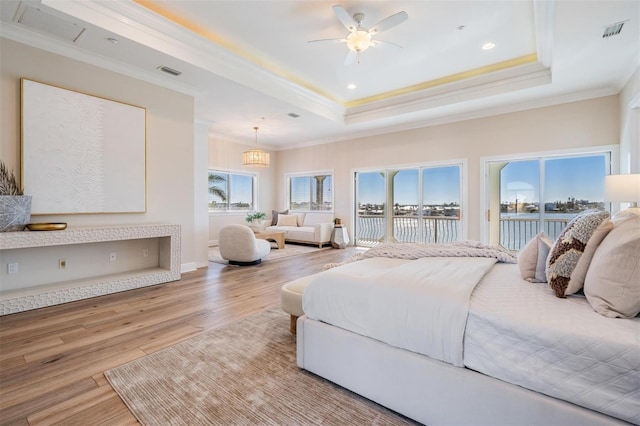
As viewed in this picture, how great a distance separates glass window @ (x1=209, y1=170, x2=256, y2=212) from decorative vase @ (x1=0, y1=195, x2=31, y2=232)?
4.76m

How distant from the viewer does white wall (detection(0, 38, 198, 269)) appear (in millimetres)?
3127

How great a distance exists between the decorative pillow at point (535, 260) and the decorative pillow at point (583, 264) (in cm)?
29

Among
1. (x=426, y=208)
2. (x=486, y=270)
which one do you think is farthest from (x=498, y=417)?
(x=426, y=208)

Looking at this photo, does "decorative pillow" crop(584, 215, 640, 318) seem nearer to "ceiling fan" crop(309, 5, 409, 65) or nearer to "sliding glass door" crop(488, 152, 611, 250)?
"ceiling fan" crop(309, 5, 409, 65)

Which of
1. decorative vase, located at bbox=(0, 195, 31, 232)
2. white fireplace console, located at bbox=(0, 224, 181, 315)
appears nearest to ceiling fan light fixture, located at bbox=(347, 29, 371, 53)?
white fireplace console, located at bbox=(0, 224, 181, 315)

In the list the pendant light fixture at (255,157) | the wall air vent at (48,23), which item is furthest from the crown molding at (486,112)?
the wall air vent at (48,23)

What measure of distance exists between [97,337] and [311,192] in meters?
6.76

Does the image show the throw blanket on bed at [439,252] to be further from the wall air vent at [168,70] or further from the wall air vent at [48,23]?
the wall air vent at [48,23]

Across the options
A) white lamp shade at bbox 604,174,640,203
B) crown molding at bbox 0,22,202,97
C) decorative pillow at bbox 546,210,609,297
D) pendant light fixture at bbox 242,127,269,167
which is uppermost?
crown molding at bbox 0,22,202,97

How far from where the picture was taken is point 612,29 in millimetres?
2955

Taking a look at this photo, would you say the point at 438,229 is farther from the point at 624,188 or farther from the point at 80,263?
the point at 80,263

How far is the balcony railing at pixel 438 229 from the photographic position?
5406 millimetres

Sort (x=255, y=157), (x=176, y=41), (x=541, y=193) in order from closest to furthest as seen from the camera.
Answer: (x=176, y=41) → (x=541, y=193) → (x=255, y=157)

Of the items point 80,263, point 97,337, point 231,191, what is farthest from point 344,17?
point 231,191
